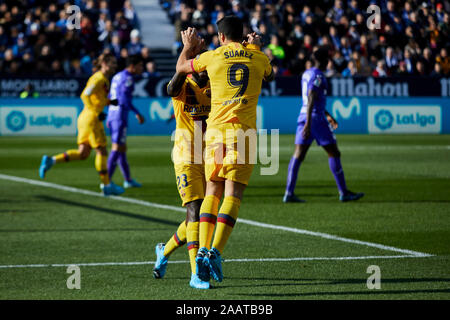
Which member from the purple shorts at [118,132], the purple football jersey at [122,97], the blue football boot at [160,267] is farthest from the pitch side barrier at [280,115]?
the blue football boot at [160,267]

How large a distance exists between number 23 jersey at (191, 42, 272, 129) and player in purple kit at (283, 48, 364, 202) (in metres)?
5.18

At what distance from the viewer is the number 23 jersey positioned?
6.47 meters

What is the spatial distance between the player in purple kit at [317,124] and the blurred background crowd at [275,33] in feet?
51.5

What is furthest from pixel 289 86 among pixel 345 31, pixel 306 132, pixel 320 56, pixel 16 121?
pixel 306 132

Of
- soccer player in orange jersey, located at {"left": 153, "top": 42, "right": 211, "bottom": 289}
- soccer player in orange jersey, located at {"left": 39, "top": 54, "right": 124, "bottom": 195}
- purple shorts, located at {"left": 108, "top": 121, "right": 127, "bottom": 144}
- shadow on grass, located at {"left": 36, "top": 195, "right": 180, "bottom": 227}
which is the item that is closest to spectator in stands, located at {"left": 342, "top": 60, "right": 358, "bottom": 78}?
purple shorts, located at {"left": 108, "top": 121, "right": 127, "bottom": 144}

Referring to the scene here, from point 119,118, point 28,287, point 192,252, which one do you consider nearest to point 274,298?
point 192,252

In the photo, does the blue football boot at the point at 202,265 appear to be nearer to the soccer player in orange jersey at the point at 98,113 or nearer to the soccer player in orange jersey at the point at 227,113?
the soccer player in orange jersey at the point at 227,113

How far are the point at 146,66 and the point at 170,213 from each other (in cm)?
1833

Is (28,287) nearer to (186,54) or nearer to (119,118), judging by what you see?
(186,54)

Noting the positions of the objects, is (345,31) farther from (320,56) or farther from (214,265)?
(214,265)

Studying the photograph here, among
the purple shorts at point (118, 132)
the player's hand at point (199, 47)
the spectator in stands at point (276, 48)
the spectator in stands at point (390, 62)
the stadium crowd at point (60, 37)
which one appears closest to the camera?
the player's hand at point (199, 47)

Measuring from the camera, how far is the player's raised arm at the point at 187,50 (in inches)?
256

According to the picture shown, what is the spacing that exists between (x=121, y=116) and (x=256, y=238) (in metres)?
5.67

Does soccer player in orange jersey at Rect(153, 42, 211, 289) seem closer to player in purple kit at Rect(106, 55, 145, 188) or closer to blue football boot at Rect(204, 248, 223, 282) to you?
blue football boot at Rect(204, 248, 223, 282)
